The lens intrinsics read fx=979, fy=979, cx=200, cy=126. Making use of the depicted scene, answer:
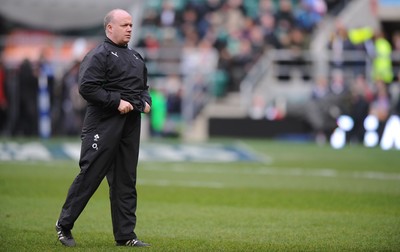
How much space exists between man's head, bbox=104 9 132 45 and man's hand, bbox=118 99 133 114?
1.95ft

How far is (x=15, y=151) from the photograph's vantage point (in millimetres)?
22828

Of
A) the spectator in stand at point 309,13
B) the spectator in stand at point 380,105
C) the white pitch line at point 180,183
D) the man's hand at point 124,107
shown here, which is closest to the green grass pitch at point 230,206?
the white pitch line at point 180,183

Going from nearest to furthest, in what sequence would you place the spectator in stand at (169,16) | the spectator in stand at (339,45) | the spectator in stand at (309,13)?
1. the spectator in stand at (339,45)
2. the spectator in stand at (309,13)
3. the spectator in stand at (169,16)

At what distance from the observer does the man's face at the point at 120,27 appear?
927 cm

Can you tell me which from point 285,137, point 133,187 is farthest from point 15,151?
point 133,187

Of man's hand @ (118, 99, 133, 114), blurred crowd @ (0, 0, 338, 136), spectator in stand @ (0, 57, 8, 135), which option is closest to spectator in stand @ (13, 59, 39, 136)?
blurred crowd @ (0, 0, 338, 136)

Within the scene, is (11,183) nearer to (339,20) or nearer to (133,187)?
(133,187)

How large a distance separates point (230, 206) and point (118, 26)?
15.6 feet

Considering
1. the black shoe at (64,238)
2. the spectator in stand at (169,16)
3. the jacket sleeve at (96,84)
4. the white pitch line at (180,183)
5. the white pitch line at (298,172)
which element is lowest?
the white pitch line at (298,172)

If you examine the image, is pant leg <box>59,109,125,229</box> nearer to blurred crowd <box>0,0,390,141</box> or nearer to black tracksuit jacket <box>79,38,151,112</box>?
black tracksuit jacket <box>79,38,151,112</box>

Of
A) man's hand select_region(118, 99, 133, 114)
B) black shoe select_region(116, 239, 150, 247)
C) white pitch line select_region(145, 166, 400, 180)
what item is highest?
man's hand select_region(118, 99, 133, 114)

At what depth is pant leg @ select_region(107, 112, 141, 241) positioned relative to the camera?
9461 millimetres

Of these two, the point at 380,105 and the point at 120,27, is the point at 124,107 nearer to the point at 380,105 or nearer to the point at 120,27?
the point at 120,27

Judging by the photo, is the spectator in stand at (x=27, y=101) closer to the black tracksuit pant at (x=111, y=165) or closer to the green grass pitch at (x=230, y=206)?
the green grass pitch at (x=230, y=206)
